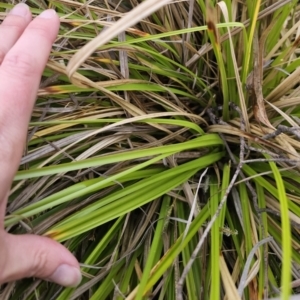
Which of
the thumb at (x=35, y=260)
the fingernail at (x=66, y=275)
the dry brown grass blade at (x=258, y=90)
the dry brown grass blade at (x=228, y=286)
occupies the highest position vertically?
the dry brown grass blade at (x=258, y=90)

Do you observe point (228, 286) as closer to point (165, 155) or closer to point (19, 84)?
point (165, 155)

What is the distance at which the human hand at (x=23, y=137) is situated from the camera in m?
0.62

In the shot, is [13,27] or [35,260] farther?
[13,27]

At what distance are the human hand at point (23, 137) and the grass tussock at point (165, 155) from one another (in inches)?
1.5

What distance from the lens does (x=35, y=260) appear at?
644 mm

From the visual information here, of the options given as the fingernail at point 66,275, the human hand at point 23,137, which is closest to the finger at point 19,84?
the human hand at point 23,137

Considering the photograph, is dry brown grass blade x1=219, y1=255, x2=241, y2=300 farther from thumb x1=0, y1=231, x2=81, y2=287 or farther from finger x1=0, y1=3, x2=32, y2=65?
finger x1=0, y1=3, x2=32, y2=65

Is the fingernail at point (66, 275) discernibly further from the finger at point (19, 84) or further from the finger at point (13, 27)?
the finger at point (13, 27)

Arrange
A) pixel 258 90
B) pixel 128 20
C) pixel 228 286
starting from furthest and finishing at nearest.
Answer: pixel 258 90 < pixel 228 286 < pixel 128 20

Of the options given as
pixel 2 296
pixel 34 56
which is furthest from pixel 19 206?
pixel 34 56

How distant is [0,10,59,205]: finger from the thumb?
81 millimetres

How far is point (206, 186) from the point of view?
0.81 meters

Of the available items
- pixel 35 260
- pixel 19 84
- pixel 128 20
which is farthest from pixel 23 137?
pixel 128 20

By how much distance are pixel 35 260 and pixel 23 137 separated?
184 millimetres
